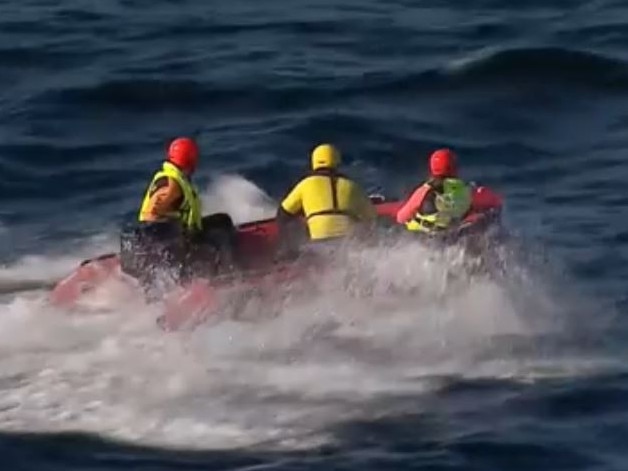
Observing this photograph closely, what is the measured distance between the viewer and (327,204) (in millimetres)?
28672

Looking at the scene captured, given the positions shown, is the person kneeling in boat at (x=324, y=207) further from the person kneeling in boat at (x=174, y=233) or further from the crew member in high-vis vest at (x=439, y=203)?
the person kneeling in boat at (x=174, y=233)

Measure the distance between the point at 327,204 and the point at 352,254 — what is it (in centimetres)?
71

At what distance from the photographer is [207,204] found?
1352 inches

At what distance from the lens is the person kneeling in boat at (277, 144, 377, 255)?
2866cm

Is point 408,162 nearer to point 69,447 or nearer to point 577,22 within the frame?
point 577,22

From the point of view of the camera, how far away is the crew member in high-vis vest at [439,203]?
28906mm

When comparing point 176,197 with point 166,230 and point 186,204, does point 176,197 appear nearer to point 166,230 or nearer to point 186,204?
point 186,204

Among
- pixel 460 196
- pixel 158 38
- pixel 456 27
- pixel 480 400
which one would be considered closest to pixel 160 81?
pixel 158 38

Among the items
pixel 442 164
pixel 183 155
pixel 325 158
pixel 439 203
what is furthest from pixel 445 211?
pixel 183 155

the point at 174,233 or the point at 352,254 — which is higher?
the point at 174,233

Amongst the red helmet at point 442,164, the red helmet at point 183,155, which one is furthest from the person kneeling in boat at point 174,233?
the red helmet at point 442,164

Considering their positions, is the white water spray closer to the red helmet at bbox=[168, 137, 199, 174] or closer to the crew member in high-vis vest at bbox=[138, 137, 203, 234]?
the crew member in high-vis vest at bbox=[138, 137, 203, 234]

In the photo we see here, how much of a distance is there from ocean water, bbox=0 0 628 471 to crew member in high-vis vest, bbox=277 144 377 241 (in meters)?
0.47

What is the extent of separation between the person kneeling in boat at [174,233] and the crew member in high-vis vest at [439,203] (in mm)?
2367
